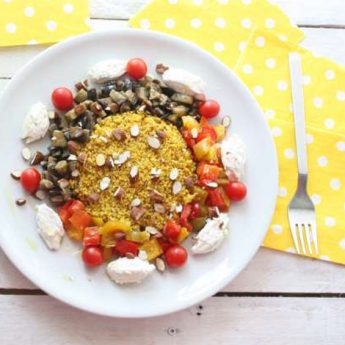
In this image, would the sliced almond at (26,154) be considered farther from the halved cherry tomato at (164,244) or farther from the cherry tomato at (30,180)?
the halved cherry tomato at (164,244)

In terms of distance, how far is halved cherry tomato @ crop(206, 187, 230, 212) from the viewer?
1079mm

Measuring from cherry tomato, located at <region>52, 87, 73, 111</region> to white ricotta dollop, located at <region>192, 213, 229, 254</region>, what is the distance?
327 millimetres

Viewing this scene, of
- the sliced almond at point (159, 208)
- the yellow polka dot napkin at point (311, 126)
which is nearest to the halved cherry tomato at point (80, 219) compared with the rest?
the sliced almond at point (159, 208)

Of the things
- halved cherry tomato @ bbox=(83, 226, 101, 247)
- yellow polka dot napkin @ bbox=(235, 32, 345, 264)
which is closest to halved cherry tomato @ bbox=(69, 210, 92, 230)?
halved cherry tomato @ bbox=(83, 226, 101, 247)

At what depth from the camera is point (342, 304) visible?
115cm

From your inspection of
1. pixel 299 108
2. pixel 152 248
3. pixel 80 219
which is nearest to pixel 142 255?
pixel 152 248

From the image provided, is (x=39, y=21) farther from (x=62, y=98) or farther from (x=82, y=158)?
(x=82, y=158)

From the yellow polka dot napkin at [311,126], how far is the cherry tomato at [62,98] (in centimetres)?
36

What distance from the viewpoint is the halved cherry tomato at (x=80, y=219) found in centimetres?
103

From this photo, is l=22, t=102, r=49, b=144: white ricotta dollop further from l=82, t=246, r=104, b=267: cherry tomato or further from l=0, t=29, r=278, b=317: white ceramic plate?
l=82, t=246, r=104, b=267: cherry tomato

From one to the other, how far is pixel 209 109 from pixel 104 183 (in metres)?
0.24

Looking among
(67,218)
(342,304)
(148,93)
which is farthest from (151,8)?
(342,304)

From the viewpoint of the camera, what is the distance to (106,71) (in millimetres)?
1102

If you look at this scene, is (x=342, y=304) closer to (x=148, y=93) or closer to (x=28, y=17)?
(x=148, y=93)
